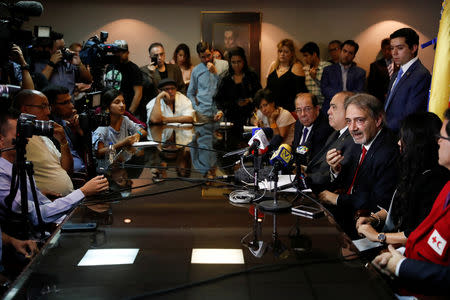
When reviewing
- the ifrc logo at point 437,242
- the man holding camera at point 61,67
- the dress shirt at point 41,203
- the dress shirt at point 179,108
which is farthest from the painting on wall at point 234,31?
the ifrc logo at point 437,242

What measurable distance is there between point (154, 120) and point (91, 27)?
2.95m

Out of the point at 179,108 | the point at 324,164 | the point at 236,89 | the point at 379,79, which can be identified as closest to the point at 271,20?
the point at 379,79

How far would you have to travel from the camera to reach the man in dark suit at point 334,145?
2.27 meters

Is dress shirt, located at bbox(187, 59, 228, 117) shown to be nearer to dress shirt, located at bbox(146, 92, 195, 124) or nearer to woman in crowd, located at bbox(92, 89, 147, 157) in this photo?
dress shirt, located at bbox(146, 92, 195, 124)

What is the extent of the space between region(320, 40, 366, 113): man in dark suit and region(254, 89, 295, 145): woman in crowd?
1840 mm

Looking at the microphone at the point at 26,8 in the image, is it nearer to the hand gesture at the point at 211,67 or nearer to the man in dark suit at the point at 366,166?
the man in dark suit at the point at 366,166

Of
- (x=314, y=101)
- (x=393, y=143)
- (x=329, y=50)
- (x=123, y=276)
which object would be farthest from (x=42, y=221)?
(x=329, y=50)

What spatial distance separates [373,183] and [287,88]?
3.37 metres

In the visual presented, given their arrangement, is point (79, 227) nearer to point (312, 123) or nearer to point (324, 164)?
point (324, 164)

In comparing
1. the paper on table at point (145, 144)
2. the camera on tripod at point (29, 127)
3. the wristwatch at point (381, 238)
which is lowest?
the wristwatch at point (381, 238)

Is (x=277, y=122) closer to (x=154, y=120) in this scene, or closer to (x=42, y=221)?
(x=154, y=120)

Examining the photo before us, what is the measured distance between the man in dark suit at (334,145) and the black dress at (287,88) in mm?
2490

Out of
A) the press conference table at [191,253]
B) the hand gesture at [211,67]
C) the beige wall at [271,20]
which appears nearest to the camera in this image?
the press conference table at [191,253]

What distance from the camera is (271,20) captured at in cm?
681
